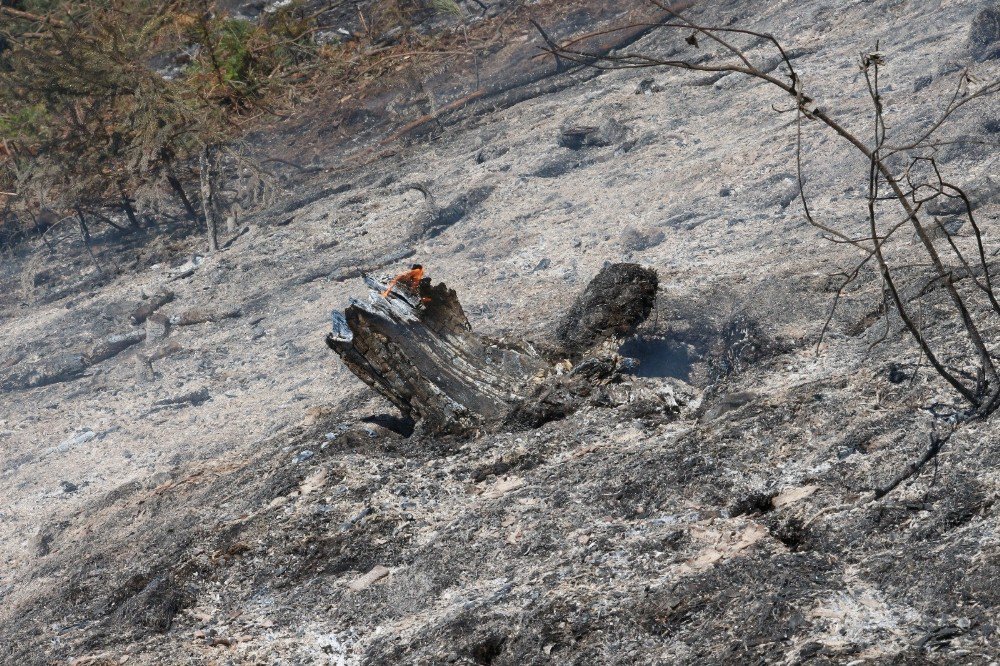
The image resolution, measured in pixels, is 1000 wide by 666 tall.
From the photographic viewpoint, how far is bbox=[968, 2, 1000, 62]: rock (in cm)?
571

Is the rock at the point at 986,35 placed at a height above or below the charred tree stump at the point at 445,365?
above

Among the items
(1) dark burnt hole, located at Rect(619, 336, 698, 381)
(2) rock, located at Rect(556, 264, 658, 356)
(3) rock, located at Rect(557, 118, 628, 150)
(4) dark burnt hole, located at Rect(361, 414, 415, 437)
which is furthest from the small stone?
(3) rock, located at Rect(557, 118, 628, 150)

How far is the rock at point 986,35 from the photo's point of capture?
571 centimetres

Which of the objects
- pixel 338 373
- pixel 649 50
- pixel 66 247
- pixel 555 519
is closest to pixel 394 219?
pixel 338 373

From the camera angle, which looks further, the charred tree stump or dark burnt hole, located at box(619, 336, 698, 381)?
dark burnt hole, located at box(619, 336, 698, 381)

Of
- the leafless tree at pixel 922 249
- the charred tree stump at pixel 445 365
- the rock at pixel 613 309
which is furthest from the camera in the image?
the rock at pixel 613 309

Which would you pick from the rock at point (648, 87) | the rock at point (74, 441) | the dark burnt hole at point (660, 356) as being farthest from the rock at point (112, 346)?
the rock at point (648, 87)

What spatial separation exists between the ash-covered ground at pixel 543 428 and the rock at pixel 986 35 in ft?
0.08

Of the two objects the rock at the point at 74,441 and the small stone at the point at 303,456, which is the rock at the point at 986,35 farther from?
the rock at the point at 74,441

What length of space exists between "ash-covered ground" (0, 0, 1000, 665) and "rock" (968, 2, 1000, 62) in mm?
25

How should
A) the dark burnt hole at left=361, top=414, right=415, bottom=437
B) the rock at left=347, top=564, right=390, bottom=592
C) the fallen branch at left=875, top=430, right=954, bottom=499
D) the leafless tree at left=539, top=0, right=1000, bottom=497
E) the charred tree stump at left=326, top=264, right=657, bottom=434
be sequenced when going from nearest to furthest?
the leafless tree at left=539, top=0, right=1000, bottom=497, the fallen branch at left=875, top=430, right=954, bottom=499, the rock at left=347, top=564, right=390, bottom=592, the charred tree stump at left=326, top=264, right=657, bottom=434, the dark burnt hole at left=361, top=414, right=415, bottom=437

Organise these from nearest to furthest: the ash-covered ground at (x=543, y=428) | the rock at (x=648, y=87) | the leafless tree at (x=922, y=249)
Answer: the leafless tree at (x=922, y=249) → the ash-covered ground at (x=543, y=428) → the rock at (x=648, y=87)

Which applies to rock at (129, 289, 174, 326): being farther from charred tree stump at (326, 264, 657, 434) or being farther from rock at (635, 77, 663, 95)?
A: rock at (635, 77, 663, 95)

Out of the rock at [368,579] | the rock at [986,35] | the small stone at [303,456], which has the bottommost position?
the rock at [368,579]
